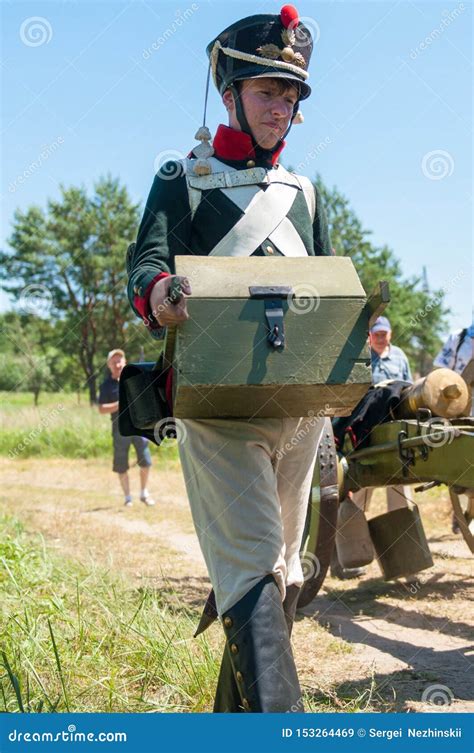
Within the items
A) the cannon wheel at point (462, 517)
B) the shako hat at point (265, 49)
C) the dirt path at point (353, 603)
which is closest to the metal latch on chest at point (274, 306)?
the shako hat at point (265, 49)

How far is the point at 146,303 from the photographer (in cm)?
251

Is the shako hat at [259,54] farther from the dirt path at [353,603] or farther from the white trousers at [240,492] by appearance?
the dirt path at [353,603]

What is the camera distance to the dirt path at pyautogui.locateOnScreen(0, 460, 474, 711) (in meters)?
3.52

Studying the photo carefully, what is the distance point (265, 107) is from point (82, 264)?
97.0 ft

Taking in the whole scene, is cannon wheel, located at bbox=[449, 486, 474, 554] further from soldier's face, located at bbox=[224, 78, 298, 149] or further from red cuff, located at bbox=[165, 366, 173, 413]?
soldier's face, located at bbox=[224, 78, 298, 149]

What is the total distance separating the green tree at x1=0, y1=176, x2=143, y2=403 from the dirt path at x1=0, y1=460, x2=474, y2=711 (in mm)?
21516

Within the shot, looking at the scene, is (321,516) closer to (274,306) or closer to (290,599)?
(290,599)

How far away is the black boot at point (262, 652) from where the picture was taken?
2270mm

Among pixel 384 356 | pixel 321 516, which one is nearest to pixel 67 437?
pixel 384 356

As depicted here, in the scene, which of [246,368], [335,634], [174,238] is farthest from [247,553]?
[335,634]

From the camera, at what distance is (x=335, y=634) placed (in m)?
4.47

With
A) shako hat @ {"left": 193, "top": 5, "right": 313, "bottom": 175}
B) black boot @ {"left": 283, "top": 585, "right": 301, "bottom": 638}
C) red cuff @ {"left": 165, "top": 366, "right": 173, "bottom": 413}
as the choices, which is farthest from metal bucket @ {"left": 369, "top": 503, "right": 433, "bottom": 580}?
shako hat @ {"left": 193, "top": 5, "right": 313, "bottom": 175}

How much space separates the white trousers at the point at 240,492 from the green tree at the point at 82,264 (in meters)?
28.3
